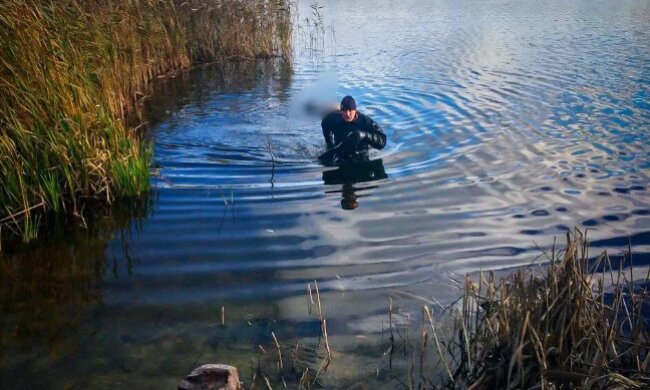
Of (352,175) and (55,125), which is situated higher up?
(55,125)

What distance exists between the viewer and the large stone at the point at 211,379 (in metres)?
3.65

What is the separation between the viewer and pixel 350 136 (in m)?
10.2

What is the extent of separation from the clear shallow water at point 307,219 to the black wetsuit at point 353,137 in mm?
406

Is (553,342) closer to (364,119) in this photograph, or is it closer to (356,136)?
(356,136)

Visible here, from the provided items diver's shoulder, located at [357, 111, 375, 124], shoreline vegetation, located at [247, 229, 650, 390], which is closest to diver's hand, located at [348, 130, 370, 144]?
diver's shoulder, located at [357, 111, 375, 124]

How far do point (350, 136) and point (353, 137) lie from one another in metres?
0.05

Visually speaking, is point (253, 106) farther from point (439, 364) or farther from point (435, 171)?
point (439, 364)

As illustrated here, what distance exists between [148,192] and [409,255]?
350cm

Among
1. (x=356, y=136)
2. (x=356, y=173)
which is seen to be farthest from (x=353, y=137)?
(x=356, y=173)

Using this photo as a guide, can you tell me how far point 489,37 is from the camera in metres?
24.2

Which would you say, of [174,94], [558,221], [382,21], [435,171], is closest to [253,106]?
[174,94]

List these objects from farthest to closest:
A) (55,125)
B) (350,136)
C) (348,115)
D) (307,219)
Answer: (348,115), (350,136), (307,219), (55,125)

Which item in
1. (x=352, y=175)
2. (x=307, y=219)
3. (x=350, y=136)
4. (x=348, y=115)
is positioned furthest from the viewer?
(x=348, y=115)

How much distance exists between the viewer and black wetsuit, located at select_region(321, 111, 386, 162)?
1028 cm
